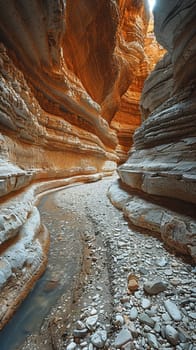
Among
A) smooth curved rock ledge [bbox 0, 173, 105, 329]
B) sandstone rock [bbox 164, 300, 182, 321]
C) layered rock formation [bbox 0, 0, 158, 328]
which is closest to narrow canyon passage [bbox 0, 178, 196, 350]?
sandstone rock [bbox 164, 300, 182, 321]

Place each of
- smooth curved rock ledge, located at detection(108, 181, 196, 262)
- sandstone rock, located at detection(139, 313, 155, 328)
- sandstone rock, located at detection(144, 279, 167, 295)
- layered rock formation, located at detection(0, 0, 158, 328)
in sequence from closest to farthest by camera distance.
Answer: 1. sandstone rock, located at detection(139, 313, 155, 328)
2. sandstone rock, located at detection(144, 279, 167, 295)
3. smooth curved rock ledge, located at detection(108, 181, 196, 262)
4. layered rock formation, located at detection(0, 0, 158, 328)

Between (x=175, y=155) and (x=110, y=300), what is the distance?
238cm

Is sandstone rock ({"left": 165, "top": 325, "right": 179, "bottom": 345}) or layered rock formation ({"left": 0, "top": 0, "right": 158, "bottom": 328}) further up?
layered rock formation ({"left": 0, "top": 0, "right": 158, "bottom": 328})

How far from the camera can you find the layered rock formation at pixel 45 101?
2134mm

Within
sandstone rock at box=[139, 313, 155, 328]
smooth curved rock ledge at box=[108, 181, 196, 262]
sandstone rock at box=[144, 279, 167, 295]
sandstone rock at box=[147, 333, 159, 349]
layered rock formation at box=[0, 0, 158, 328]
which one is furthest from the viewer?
layered rock formation at box=[0, 0, 158, 328]

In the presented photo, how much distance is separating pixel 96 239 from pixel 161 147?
2.29 m

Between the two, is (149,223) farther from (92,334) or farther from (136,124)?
(136,124)

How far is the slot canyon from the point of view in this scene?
1.29 meters

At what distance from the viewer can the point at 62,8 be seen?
14.0 feet

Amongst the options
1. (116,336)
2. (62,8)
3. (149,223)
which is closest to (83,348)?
(116,336)

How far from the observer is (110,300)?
4.96 ft

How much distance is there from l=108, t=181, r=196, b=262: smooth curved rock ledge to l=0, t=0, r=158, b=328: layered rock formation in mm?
1636

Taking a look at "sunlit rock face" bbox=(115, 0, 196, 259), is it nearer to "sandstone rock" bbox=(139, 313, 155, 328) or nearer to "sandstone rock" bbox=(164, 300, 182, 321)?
"sandstone rock" bbox=(164, 300, 182, 321)

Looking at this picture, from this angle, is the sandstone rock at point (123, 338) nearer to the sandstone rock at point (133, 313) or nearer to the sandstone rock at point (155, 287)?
the sandstone rock at point (133, 313)
